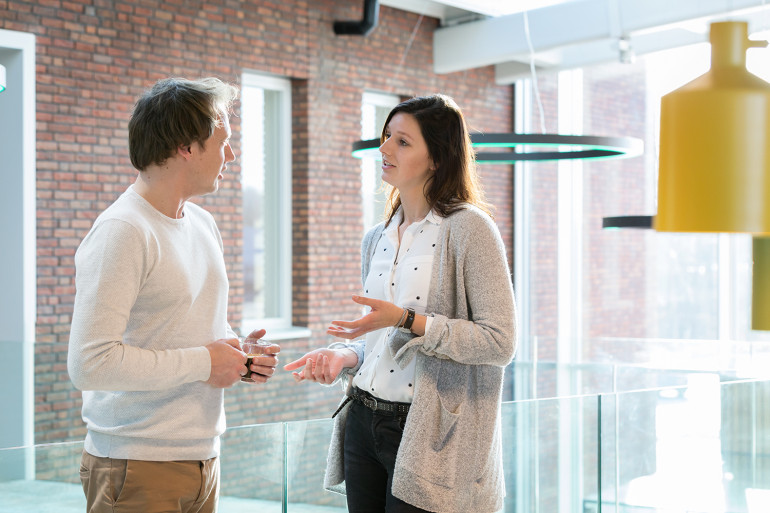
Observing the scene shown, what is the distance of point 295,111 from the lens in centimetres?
890

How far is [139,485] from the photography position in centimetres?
173

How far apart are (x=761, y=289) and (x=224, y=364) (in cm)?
126

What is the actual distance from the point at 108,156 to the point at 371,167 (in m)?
3.22

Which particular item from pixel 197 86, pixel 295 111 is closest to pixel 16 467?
pixel 197 86

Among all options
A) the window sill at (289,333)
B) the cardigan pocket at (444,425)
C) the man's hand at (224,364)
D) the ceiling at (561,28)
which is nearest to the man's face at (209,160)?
the man's hand at (224,364)

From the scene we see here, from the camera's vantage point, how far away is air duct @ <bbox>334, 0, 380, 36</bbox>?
8766 mm

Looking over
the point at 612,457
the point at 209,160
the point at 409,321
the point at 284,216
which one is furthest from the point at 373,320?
the point at 284,216

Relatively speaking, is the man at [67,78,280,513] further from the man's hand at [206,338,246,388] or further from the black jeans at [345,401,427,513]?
the black jeans at [345,401,427,513]

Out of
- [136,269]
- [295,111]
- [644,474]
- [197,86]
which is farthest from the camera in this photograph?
[295,111]

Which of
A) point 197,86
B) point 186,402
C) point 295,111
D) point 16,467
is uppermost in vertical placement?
point 295,111

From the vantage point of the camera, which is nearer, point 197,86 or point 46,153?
point 197,86

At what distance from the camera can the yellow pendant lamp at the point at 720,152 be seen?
660 mm

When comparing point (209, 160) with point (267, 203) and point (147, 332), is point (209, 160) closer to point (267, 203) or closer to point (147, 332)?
point (147, 332)

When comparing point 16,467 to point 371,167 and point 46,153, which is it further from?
point 371,167
